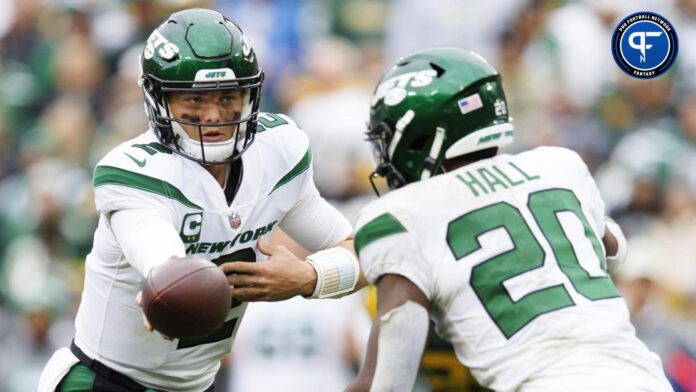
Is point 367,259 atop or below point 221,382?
atop

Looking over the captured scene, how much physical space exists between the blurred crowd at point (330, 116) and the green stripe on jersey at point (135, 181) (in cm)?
320

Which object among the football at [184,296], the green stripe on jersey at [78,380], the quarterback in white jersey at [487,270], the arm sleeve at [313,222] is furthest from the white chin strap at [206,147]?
the green stripe on jersey at [78,380]

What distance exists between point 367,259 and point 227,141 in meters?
0.90

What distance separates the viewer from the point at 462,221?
3.30 meters

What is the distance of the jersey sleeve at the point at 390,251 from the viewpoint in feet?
10.7

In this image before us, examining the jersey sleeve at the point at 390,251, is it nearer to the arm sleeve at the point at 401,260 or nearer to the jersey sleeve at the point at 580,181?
the arm sleeve at the point at 401,260

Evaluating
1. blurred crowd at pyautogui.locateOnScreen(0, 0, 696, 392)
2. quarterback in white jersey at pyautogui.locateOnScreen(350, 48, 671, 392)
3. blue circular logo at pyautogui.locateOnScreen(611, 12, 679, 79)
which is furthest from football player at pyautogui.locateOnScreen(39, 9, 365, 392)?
blue circular logo at pyautogui.locateOnScreen(611, 12, 679, 79)

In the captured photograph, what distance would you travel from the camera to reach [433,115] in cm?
349

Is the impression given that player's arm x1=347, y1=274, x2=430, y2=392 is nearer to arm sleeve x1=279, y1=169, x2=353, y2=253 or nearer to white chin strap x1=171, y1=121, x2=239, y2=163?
white chin strap x1=171, y1=121, x2=239, y2=163

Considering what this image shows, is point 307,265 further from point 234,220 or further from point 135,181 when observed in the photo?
point 135,181

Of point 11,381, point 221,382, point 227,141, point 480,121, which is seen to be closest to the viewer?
point 480,121

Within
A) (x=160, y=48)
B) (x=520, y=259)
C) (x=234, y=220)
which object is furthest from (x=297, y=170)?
(x=520, y=259)

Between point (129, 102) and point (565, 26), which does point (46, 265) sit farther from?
point (565, 26)

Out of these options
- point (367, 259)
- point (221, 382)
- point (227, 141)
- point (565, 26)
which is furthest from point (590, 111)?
point (367, 259)
